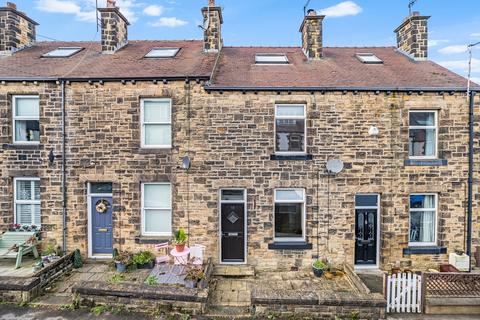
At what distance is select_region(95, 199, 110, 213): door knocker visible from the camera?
9492mm

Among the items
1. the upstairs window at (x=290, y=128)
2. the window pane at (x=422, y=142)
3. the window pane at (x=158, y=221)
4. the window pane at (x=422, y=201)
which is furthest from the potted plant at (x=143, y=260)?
the window pane at (x=422, y=142)

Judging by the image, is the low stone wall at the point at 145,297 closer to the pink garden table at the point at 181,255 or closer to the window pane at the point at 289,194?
the pink garden table at the point at 181,255

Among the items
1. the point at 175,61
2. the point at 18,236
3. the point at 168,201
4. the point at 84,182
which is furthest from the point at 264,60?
the point at 18,236

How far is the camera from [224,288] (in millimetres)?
8047

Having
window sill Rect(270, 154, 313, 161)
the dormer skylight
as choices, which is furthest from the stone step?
the dormer skylight

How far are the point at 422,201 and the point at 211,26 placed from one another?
33.6 feet

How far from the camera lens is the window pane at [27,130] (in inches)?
379

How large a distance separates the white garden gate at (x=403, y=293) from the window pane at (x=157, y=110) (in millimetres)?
7921

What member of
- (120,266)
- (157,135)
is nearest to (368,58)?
(157,135)

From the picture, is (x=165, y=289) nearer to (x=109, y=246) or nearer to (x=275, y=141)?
(x=109, y=246)

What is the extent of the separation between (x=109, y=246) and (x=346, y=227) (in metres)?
7.95

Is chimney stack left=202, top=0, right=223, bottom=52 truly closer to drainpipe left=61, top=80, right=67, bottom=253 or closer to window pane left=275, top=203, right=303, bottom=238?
drainpipe left=61, top=80, right=67, bottom=253

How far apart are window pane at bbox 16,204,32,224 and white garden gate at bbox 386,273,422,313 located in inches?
441

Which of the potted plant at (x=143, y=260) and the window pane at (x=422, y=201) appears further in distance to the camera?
the window pane at (x=422, y=201)
